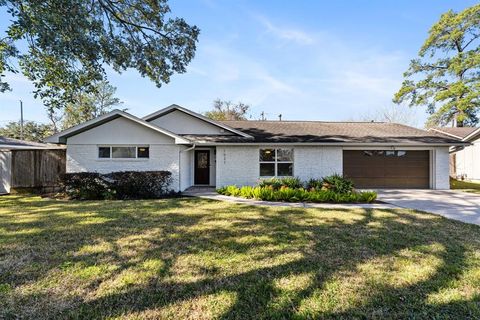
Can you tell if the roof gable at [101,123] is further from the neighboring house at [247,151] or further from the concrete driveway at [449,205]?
the concrete driveway at [449,205]

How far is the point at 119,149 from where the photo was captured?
12828 millimetres

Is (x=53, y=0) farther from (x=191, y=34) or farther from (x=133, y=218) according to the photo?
(x=133, y=218)

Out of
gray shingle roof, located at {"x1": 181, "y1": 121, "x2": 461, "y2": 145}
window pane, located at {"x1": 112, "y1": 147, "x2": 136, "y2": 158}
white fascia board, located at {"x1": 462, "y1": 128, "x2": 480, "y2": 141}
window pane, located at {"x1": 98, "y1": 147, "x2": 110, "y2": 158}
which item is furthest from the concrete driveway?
window pane, located at {"x1": 98, "y1": 147, "x2": 110, "y2": 158}

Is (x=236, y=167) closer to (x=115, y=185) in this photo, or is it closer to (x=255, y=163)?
(x=255, y=163)

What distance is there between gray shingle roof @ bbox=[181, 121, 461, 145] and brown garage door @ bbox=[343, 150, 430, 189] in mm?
935

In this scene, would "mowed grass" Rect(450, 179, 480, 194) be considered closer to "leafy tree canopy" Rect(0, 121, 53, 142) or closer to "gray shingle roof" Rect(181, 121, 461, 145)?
"gray shingle roof" Rect(181, 121, 461, 145)

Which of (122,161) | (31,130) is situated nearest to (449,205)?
(122,161)

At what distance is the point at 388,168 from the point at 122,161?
559 inches

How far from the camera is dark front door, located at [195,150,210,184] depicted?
52.2 ft

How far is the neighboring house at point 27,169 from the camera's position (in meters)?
13.6

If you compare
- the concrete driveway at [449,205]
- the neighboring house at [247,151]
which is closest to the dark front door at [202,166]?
the neighboring house at [247,151]

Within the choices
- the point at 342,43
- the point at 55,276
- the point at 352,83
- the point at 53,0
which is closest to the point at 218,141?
the point at 53,0

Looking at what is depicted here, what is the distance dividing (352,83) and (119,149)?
19568mm

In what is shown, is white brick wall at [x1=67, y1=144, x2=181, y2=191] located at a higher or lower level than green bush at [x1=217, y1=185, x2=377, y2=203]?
higher
